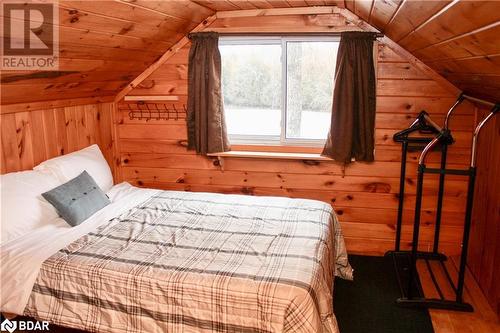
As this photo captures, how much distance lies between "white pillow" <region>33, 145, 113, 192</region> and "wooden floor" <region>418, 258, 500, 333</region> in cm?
246

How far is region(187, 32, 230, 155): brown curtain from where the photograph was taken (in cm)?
329

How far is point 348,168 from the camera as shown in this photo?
331cm

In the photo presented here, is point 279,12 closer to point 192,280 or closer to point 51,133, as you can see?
point 51,133

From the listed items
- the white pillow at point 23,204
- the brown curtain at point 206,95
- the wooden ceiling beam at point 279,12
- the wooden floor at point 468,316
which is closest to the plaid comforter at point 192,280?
the white pillow at point 23,204

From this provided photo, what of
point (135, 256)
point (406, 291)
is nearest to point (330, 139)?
point (406, 291)

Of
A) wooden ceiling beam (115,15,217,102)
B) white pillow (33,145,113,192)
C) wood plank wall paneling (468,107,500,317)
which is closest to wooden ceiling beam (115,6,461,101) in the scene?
wooden ceiling beam (115,15,217,102)

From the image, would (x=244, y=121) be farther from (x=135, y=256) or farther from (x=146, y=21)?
(x=135, y=256)

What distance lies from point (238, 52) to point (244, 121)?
59 cm

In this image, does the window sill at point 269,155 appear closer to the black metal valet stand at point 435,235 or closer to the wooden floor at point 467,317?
the black metal valet stand at point 435,235

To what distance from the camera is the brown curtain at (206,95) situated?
3293mm

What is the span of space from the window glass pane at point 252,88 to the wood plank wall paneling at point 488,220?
1560 millimetres

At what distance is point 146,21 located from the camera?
259cm

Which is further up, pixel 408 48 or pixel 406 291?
pixel 408 48

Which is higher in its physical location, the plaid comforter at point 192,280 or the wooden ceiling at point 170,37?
the wooden ceiling at point 170,37
